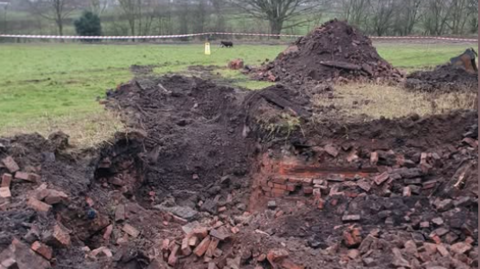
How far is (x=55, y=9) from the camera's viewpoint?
4109 centimetres

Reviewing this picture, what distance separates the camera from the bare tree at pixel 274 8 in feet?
131

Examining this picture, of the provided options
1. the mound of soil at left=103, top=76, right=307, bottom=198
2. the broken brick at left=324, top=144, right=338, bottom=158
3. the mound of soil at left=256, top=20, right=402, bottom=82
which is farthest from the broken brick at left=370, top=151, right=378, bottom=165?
the mound of soil at left=256, top=20, right=402, bottom=82

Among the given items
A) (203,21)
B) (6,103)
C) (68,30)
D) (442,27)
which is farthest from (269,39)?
(6,103)

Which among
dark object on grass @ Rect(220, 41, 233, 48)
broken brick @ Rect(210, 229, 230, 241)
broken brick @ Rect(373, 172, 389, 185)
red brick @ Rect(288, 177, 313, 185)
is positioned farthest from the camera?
dark object on grass @ Rect(220, 41, 233, 48)

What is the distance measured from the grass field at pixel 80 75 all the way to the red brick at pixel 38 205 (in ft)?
7.31

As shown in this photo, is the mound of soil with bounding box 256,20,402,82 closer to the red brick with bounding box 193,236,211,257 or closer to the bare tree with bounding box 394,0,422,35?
the red brick with bounding box 193,236,211,257

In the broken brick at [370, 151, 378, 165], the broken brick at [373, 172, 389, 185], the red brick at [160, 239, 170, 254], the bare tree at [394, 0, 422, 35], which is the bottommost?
the red brick at [160, 239, 170, 254]

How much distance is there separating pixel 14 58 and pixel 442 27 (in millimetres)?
27397

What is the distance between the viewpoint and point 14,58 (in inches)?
938

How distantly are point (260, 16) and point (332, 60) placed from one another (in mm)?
25973

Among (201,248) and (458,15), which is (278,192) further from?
(458,15)

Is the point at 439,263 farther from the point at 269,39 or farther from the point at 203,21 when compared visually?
the point at 203,21

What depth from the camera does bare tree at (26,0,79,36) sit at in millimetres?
40656

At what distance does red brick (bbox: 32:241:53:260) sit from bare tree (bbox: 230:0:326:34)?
35.7 m
